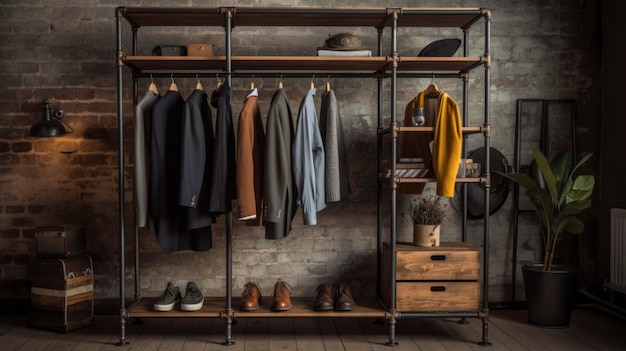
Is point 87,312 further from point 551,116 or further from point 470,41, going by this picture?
point 551,116

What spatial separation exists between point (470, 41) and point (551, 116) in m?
0.90

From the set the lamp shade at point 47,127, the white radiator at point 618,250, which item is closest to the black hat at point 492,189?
the white radiator at point 618,250

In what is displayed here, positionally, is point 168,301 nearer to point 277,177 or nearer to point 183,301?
point 183,301

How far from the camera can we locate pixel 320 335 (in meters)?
3.86

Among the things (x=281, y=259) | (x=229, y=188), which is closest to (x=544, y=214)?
(x=281, y=259)

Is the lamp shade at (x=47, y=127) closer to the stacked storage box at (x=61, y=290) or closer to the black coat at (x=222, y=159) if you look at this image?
the stacked storage box at (x=61, y=290)

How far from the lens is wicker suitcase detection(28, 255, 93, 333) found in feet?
12.7

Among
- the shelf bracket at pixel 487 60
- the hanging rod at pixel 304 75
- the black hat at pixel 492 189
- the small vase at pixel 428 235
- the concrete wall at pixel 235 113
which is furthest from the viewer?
the black hat at pixel 492 189

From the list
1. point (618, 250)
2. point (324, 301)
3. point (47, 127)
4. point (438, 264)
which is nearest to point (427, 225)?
point (438, 264)

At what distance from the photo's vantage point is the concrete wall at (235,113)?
14.4ft

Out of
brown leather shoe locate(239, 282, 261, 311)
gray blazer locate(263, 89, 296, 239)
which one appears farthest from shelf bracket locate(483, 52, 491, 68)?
brown leather shoe locate(239, 282, 261, 311)

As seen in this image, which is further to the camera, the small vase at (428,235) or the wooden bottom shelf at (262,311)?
the small vase at (428,235)

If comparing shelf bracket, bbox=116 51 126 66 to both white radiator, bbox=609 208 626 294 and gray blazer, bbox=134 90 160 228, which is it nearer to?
gray blazer, bbox=134 90 160 228

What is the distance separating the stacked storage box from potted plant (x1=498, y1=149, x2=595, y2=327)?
10.0ft
